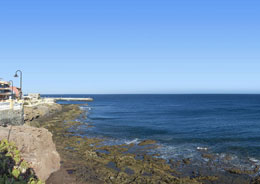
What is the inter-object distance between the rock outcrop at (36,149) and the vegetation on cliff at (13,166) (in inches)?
25.5

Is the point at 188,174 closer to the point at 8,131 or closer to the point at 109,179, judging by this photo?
the point at 109,179

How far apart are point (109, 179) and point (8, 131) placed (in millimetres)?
9612

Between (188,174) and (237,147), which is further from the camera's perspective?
(237,147)

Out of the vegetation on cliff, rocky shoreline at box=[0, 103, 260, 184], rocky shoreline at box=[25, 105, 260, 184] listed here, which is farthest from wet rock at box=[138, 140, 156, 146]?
the vegetation on cliff

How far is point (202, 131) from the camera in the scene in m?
38.3

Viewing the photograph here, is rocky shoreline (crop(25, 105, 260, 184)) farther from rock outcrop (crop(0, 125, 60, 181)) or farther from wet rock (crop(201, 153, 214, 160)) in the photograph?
rock outcrop (crop(0, 125, 60, 181))

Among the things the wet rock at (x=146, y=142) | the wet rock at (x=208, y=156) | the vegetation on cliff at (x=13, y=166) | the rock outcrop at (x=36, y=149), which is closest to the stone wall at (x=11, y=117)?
the rock outcrop at (x=36, y=149)

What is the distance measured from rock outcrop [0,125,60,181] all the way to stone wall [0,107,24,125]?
1168 cm

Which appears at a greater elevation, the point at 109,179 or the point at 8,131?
the point at 8,131

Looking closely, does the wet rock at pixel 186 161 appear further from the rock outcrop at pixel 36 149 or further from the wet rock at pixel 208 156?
the rock outcrop at pixel 36 149

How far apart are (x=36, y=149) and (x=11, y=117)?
654 inches

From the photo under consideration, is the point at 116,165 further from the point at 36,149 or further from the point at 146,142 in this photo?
the point at 146,142

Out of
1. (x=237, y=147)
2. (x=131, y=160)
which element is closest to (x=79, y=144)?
(x=131, y=160)

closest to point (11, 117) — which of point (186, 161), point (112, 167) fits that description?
point (112, 167)
